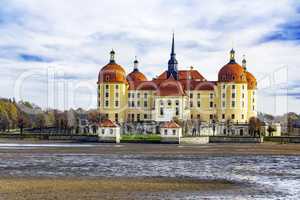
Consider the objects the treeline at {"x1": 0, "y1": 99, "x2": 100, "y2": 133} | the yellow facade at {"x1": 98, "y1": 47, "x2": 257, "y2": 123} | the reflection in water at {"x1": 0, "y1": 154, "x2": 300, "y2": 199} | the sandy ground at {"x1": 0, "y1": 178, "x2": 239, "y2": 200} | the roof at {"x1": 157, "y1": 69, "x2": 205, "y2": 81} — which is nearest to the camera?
the sandy ground at {"x1": 0, "y1": 178, "x2": 239, "y2": 200}

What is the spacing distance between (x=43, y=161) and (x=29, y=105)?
460ft

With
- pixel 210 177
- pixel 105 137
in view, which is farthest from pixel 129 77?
pixel 210 177

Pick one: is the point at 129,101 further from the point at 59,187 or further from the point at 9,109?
the point at 59,187

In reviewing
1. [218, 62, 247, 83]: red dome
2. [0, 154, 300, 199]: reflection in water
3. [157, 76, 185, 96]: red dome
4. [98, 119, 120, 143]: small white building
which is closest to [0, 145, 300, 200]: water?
[0, 154, 300, 199]: reflection in water

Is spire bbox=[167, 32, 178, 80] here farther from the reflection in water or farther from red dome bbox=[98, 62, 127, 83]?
the reflection in water

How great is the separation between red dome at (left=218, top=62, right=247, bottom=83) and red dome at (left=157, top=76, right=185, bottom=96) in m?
7.94

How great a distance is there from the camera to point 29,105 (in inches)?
7028

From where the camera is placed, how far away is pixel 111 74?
105688mm

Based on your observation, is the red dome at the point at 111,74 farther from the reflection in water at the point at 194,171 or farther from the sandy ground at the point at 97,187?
the sandy ground at the point at 97,187

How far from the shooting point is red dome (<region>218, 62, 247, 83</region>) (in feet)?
341

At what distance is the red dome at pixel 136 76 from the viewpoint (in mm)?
112875

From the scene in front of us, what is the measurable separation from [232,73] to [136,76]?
19765 mm

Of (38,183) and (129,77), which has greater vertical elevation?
(129,77)

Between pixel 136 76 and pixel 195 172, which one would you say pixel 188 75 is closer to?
pixel 136 76
